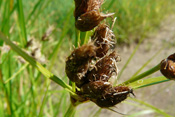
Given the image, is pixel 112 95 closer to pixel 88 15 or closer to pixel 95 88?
pixel 95 88

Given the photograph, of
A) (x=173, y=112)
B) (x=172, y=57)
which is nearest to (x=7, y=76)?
(x=172, y=57)

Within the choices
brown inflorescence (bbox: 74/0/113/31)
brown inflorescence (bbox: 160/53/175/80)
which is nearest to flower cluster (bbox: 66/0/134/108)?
brown inflorescence (bbox: 74/0/113/31)

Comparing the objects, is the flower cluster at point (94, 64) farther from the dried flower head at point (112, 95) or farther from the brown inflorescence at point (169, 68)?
the brown inflorescence at point (169, 68)

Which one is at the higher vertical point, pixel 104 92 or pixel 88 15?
pixel 88 15

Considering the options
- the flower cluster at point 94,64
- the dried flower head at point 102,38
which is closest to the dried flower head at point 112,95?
the flower cluster at point 94,64

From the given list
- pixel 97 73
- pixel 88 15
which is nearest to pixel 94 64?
pixel 97 73

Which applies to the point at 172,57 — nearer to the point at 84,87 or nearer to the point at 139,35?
the point at 84,87
